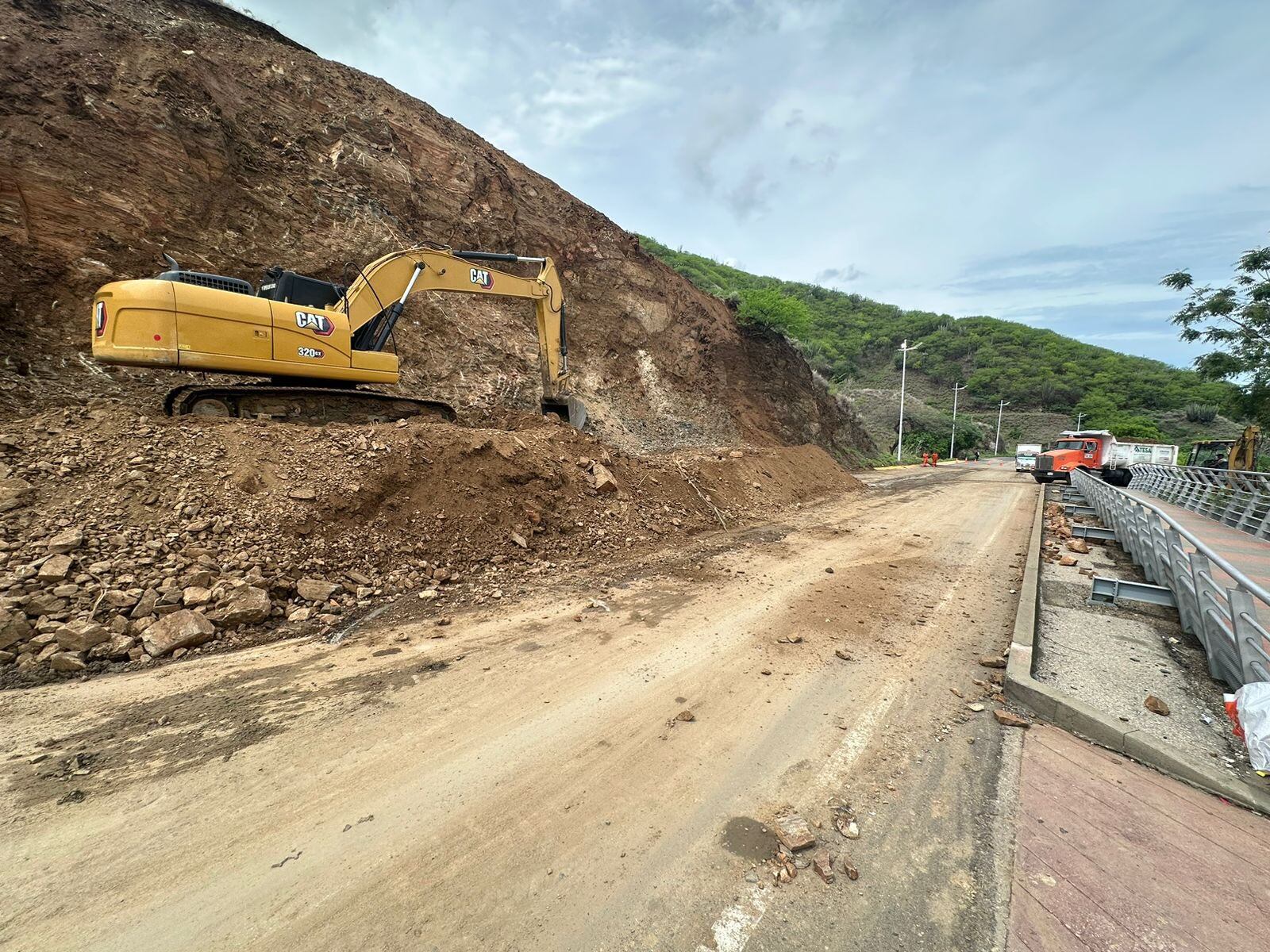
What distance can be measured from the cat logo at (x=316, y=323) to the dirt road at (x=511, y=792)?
4.88 m

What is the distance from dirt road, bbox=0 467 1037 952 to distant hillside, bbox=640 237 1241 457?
176 feet

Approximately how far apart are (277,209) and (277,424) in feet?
26.7

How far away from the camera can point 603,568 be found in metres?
7.11

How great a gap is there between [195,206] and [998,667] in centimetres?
1527

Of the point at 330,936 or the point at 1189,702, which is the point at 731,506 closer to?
the point at 1189,702

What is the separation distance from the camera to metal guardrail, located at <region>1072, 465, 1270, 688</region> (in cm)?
361

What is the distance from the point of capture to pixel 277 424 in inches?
279

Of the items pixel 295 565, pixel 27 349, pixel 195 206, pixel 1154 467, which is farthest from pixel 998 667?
pixel 1154 467

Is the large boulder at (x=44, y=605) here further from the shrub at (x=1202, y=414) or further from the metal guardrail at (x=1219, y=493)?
the shrub at (x=1202, y=414)

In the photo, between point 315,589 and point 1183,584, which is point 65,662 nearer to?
point 315,589

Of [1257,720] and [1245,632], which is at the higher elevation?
[1245,632]

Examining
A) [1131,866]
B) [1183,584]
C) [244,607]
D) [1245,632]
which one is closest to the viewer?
[1131,866]

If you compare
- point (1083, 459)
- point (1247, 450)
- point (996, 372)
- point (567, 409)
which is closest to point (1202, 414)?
point (996, 372)

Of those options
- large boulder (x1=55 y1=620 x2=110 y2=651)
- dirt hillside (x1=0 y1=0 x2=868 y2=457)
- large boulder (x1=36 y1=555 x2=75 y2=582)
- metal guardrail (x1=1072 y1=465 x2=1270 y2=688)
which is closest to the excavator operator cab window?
dirt hillside (x1=0 y1=0 x2=868 y2=457)
